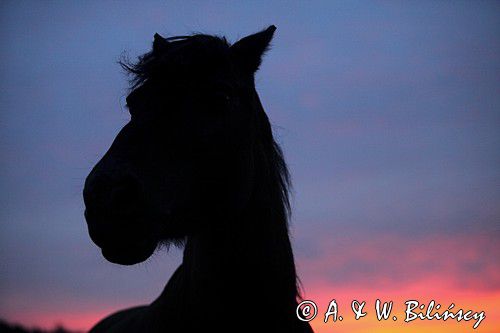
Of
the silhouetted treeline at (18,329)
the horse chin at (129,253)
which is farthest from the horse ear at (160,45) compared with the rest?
the silhouetted treeline at (18,329)

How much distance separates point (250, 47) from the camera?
3.93 metres

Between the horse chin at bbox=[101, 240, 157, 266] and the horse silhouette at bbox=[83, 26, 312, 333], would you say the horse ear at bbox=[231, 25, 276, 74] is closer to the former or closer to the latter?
the horse silhouette at bbox=[83, 26, 312, 333]

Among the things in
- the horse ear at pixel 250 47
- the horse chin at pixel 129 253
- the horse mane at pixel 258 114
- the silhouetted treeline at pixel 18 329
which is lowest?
the silhouetted treeline at pixel 18 329

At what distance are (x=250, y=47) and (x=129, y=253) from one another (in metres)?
1.78

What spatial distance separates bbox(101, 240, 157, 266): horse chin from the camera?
2834 mm

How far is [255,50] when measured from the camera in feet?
13.0

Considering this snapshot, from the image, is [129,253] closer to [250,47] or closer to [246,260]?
Answer: [246,260]

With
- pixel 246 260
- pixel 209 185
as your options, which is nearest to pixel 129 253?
pixel 209 185

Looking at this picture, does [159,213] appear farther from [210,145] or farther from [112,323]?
[112,323]

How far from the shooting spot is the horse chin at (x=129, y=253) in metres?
2.83

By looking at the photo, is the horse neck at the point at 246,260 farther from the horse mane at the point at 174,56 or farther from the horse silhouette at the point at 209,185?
the horse mane at the point at 174,56

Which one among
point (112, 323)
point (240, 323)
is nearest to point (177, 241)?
point (240, 323)

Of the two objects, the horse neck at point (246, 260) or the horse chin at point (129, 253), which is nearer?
the horse chin at point (129, 253)

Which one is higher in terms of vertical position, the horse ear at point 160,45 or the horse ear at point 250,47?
the horse ear at point 250,47
